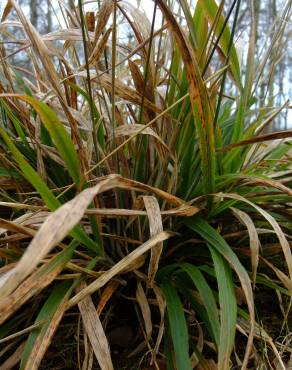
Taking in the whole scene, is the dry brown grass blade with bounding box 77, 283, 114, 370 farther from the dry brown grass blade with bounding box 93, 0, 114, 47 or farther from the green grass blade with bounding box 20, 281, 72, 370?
the dry brown grass blade with bounding box 93, 0, 114, 47

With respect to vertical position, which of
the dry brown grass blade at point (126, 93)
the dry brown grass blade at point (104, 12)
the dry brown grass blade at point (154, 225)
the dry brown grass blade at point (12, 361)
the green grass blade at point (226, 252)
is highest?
the dry brown grass blade at point (104, 12)

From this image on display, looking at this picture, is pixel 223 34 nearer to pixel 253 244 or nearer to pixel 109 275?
pixel 253 244

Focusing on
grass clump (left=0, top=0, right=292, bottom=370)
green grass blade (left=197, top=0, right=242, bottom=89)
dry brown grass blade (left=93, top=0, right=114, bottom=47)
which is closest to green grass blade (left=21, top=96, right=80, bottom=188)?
grass clump (left=0, top=0, right=292, bottom=370)

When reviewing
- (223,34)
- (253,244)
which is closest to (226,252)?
(253,244)

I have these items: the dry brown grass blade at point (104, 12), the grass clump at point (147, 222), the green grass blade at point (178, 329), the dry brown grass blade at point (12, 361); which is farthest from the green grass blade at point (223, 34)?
the dry brown grass blade at point (12, 361)

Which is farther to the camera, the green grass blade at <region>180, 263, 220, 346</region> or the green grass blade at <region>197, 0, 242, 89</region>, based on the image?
the green grass blade at <region>197, 0, 242, 89</region>

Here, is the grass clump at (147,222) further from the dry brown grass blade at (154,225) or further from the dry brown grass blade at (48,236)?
the dry brown grass blade at (48,236)

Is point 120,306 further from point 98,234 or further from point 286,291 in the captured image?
point 286,291

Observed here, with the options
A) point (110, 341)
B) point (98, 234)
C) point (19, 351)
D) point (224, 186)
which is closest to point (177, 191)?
point (224, 186)
